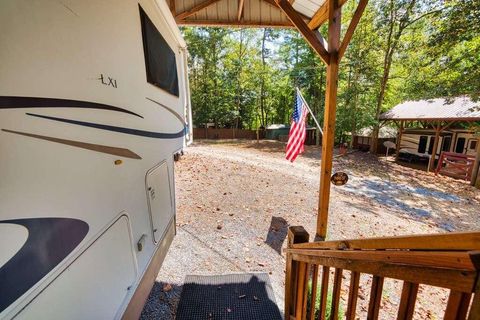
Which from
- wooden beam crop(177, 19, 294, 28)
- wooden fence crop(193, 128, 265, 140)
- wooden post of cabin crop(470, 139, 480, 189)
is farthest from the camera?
wooden fence crop(193, 128, 265, 140)

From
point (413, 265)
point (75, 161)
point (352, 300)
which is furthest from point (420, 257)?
point (75, 161)

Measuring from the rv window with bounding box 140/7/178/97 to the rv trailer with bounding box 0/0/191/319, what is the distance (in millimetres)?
60

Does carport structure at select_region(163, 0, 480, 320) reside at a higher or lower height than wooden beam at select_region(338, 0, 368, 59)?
lower

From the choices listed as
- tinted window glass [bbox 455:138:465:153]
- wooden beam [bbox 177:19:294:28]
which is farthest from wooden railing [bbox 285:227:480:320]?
tinted window glass [bbox 455:138:465:153]

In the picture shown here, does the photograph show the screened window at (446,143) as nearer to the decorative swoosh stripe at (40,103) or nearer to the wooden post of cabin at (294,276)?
the wooden post of cabin at (294,276)

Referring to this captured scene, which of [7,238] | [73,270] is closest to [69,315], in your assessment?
[73,270]

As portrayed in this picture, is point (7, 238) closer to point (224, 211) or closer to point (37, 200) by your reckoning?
point (37, 200)

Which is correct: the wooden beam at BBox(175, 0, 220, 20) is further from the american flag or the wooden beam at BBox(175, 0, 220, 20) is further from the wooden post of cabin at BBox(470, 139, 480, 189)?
the wooden post of cabin at BBox(470, 139, 480, 189)

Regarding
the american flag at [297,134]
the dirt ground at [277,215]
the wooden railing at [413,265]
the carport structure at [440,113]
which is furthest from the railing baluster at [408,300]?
the carport structure at [440,113]

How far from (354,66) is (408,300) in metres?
16.8

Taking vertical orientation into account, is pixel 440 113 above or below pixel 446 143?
above

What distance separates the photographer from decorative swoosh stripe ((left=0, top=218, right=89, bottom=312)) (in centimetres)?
83

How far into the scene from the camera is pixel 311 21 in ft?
14.4

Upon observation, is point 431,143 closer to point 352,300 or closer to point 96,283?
point 352,300
